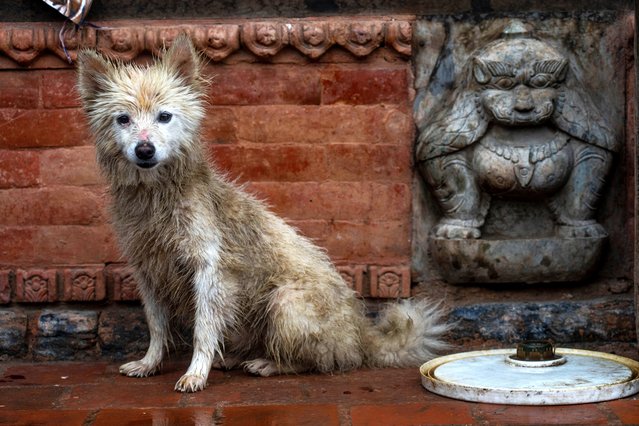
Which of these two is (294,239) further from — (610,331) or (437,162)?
(610,331)

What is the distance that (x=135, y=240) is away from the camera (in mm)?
5688

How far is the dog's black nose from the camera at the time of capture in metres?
5.29

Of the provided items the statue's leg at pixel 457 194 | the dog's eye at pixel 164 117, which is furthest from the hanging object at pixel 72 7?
the statue's leg at pixel 457 194

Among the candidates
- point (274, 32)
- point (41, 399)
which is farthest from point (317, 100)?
point (41, 399)

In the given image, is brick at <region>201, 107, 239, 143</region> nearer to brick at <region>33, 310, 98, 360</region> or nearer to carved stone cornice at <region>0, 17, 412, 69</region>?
carved stone cornice at <region>0, 17, 412, 69</region>

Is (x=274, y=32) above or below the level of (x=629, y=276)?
above

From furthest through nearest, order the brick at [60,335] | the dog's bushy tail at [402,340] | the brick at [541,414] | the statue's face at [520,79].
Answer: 1. the brick at [60,335]
2. the statue's face at [520,79]
3. the dog's bushy tail at [402,340]
4. the brick at [541,414]

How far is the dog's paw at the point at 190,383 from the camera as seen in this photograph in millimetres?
5449

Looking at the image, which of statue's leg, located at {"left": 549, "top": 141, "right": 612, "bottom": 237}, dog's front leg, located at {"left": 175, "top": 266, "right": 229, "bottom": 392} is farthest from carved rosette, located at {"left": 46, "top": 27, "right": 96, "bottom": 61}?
statue's leg, located at {"left": 549, "top": 141, "right": 612, "bottom": 237}

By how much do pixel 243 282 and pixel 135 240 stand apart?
0.63 meters

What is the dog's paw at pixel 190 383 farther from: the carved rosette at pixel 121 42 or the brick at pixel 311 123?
the carved rosette at pixel 121 42

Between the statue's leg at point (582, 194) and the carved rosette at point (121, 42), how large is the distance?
8.63 feet

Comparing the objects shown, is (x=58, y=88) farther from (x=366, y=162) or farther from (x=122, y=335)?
(x=366, y=162)

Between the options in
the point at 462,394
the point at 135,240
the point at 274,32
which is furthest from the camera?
the point at 274,32
